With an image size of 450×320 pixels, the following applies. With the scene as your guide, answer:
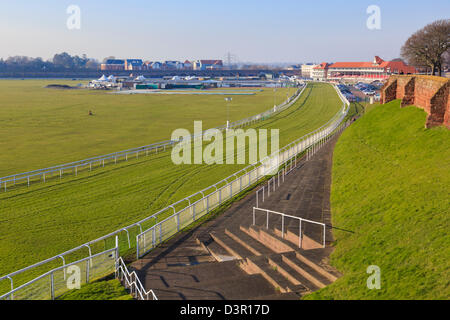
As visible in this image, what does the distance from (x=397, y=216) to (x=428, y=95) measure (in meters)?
10.6

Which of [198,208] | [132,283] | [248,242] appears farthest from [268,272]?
[198,208]

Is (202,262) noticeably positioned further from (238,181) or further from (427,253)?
(238,181)

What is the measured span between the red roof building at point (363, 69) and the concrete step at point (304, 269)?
128133mm

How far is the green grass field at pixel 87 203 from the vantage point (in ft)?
46.6

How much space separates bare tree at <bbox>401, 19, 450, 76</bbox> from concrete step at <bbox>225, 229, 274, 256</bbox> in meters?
30.3

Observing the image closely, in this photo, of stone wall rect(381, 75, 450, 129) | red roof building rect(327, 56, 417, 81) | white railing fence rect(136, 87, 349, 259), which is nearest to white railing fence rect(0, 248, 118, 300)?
white railing fence rect(136, 87, 349, 259)

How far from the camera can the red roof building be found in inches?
5305

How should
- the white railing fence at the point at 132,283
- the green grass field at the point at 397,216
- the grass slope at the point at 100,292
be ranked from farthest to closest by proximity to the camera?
the grass slope at the point at 100,292 < the white railing fence at the point at 132,283 < the green grass field at the point at 397,216

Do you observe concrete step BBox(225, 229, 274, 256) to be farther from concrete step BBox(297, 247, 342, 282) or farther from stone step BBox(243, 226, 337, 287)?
concrete step BBox(297, 247, 342, 282)

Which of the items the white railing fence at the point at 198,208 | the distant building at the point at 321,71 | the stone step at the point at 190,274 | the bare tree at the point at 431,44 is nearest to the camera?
the stone step at the point at 190,274

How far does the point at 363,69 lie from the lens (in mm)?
157625

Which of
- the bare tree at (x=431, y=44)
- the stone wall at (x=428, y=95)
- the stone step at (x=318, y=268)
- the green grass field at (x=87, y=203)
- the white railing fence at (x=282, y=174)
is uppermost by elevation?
the bare tree at (x=431, y=44)

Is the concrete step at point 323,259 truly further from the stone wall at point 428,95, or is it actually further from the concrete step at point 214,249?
the stone wall at point 428,95

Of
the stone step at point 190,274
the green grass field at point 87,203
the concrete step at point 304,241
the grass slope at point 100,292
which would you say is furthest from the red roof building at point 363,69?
the grass slope at point 100,292
